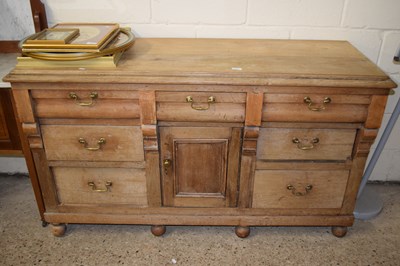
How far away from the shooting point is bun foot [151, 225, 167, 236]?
6.47 ft

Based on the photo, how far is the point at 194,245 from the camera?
1967mm

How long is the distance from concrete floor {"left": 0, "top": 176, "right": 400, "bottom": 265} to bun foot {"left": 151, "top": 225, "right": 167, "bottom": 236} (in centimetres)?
3

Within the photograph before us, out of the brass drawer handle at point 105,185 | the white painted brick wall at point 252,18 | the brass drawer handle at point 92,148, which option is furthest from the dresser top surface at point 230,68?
the brass drawer handle at point 105,185

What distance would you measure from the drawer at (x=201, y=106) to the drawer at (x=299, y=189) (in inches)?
13.6

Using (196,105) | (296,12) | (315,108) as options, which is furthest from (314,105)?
(296,12)

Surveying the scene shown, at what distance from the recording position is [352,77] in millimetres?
1590

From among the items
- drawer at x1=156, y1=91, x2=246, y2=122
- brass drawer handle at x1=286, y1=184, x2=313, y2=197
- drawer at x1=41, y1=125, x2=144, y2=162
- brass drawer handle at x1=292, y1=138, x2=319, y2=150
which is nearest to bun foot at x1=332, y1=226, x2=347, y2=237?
brass drawer handle at x1=286, y1=184, x2=313, y2=197

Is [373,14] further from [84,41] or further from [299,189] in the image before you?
[84,41]

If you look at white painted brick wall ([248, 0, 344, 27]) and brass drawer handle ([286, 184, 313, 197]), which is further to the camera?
white painted brick wall ([248, 0, 344, 27])

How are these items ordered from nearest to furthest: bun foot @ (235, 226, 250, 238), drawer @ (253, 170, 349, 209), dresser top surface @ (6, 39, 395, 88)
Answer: dresser top surface @ (6, 39, 395, 88) → drawer @ (253, 170, 349, 209) → bun foot @ (235, 226, 250, 238)

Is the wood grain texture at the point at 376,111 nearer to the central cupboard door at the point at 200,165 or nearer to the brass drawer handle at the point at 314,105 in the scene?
the brass drawer handle at the point at 314,105

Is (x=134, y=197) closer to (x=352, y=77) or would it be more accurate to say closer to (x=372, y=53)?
(x=352, y=77)

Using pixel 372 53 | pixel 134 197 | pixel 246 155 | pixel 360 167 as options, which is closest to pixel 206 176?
pixel 246 155

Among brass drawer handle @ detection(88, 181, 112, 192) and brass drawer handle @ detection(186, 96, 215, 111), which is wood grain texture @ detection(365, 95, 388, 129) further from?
brass drawer handle @ detection(88, 181, 112, 192)
